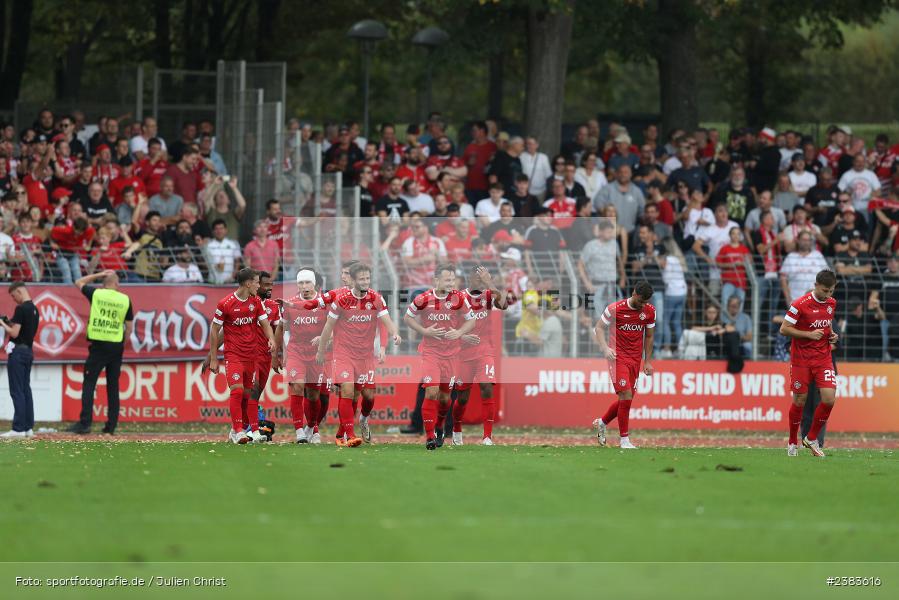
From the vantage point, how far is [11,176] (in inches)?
989

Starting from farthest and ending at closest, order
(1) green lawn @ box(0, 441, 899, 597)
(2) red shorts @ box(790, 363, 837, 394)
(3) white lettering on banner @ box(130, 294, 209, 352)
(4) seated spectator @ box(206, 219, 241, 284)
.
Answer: (4) seated spectator @ box(206, 219, 241, 284) < (3) white lettering on banner @ box(130, 294, 209, 352) < (2) red shorts @ box(790, 363, 837, 394) < (1) green lawn @ box(0, 441, 899, 597)

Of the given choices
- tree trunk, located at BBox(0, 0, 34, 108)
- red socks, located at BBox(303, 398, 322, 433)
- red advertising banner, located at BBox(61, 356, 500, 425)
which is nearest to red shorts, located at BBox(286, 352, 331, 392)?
red socks, located at BBox(303, 398, 322, 433)

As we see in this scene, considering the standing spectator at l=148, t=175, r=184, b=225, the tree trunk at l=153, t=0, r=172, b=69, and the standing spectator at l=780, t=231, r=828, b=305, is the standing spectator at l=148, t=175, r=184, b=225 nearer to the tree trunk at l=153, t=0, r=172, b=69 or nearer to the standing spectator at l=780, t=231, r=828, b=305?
the standing spectator at l=780, t=231, r=828, b=305

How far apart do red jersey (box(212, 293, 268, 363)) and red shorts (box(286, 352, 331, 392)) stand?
691mm

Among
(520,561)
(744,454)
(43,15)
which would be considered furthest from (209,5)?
(520,561)

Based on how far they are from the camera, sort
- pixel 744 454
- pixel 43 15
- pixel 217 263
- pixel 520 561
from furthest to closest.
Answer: pixel 43 15 → pixel 217 263 → pixel 744 454 → pixel 520 561

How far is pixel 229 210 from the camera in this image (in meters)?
25.8

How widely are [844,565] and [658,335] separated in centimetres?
1463

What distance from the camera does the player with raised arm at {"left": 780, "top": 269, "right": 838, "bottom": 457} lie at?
1750cm

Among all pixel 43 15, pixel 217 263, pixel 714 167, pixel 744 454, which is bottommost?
pixel 744 454

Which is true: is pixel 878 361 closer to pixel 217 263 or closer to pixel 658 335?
pixel 658 335

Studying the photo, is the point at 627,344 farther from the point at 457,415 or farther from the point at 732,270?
the point at 732,270

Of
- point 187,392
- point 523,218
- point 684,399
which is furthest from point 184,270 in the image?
point 684,399

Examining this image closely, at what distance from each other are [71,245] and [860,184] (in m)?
14.1
